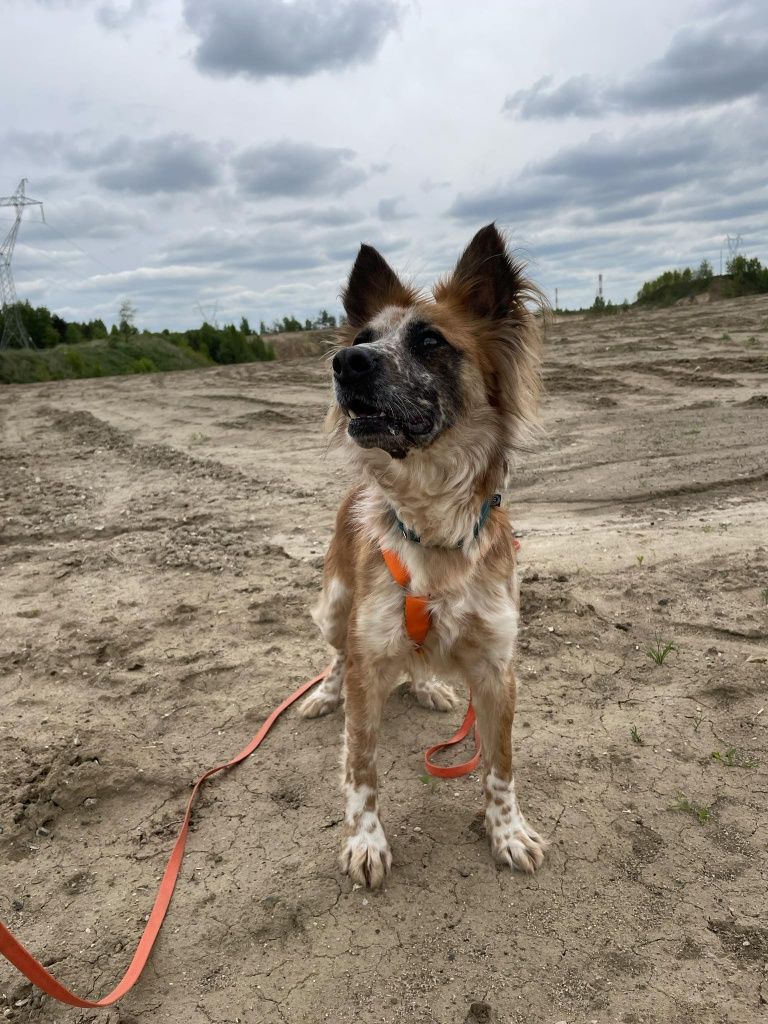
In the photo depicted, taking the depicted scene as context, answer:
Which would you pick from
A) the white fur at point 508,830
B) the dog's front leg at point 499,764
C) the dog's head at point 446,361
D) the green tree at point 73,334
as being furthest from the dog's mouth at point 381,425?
the green tree at point 73,334

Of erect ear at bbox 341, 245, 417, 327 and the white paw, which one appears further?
the white paw

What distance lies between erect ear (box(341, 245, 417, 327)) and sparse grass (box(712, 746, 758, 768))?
2.63 m

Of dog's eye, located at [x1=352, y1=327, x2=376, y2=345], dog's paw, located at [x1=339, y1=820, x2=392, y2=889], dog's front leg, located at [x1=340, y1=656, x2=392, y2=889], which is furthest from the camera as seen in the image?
dog's eye, located at [x1=352, y1=327, x2=376, y2=345]

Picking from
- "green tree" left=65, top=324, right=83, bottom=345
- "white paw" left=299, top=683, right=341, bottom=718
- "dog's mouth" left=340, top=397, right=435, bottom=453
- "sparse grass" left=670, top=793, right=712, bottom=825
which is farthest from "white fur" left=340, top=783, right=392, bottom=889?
"green tree" left=65, top=324, right=83, bottom=345

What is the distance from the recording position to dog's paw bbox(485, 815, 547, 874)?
9.42ft

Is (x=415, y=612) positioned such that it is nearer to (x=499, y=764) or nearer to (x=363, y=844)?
(x=499, y=764)

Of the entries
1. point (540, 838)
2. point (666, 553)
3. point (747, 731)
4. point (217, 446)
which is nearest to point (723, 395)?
point (666, 553)

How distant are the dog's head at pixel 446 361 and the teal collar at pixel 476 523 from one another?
265 mm

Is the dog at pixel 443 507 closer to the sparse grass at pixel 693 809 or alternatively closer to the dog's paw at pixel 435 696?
the sparse grass at pixel 693 809

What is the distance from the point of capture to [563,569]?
538 centimetres

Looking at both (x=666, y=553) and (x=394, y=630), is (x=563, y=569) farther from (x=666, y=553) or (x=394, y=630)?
(x=394, y=630)

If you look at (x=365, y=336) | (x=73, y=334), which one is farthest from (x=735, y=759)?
(x=73, y=334)

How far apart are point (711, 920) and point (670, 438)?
725 centimetres

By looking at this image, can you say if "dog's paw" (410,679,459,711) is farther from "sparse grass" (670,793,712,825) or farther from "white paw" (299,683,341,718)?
Result: "sparse grass" (670,793,712,825)
